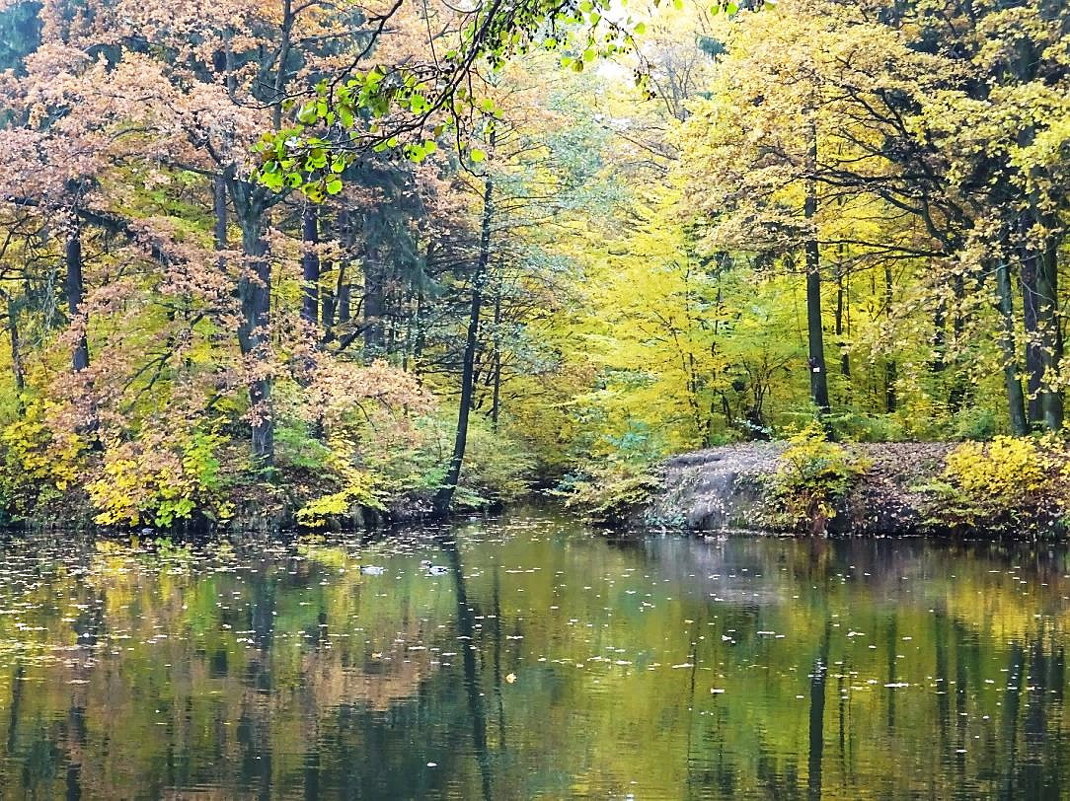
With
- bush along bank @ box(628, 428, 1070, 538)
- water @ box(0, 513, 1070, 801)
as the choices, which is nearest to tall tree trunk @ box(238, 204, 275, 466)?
water @ box(0, 513, 1070, 801)

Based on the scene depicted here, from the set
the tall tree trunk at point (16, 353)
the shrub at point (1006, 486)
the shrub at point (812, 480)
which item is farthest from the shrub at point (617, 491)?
the tall tree trunk at point (16, 353)

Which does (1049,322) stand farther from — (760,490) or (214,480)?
(214,480)

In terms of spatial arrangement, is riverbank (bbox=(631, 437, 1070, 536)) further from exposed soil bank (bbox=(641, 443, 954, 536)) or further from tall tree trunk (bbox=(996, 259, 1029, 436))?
tall tree trunk (bbox=(996, 259, 1029, 436))

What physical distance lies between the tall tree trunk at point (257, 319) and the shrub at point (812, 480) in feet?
31.1

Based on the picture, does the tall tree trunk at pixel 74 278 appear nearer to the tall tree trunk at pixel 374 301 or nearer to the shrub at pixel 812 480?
the tall tree trunk at pixel 374 301

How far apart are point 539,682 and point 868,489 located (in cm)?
1269

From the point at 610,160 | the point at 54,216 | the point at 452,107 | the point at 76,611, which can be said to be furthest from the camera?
the point at 610,160

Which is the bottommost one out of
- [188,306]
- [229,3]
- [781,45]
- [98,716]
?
[98,716]

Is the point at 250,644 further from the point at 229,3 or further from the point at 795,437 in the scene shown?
the point at 229,3

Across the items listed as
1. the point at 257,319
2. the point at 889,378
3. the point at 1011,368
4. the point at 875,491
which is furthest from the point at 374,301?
the point at 1011,368

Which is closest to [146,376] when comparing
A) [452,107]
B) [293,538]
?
[293,538]

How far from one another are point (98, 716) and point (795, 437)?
574 inches

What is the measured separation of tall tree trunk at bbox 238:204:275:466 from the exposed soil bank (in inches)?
291

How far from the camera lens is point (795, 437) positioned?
798 inches
